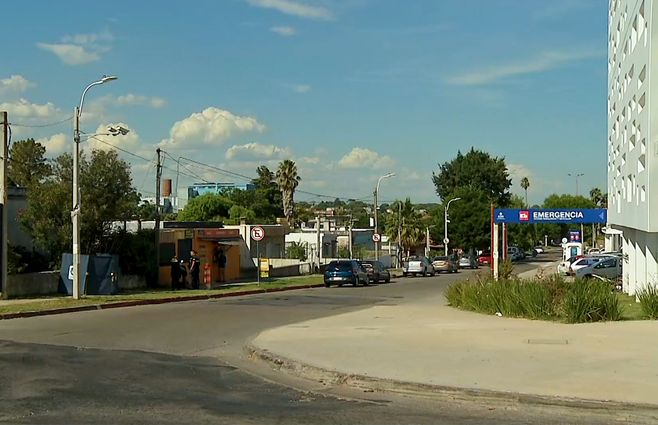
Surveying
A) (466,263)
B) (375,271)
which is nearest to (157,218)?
(375,271)

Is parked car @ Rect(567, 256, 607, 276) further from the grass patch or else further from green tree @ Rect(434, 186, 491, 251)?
green tree @ Rect(434, 186, 491, 251)

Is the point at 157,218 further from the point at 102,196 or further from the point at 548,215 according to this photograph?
the point at 548,215

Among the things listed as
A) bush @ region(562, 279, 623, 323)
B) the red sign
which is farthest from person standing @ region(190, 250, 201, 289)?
bush @ region(562, 279, 623, 323)

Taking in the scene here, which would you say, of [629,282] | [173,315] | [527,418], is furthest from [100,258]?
[527,418]

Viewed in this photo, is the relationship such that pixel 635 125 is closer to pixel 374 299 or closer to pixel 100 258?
pixel 374 299

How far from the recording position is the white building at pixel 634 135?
22.9 meters

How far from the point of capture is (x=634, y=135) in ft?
92.9

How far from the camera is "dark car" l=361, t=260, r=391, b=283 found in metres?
51.5

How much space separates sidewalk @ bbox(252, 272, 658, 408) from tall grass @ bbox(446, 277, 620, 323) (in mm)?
808

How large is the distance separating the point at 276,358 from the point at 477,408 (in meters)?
4.82

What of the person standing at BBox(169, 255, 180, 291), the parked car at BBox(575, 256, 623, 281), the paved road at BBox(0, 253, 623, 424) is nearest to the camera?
the paved road at BBox(0, 253, 623, 424)

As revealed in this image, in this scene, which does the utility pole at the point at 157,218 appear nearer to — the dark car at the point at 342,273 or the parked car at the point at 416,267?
the dark car at the point at 342,273

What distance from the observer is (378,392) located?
11086mm

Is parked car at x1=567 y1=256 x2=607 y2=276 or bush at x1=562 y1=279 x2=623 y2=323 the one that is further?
parked car at x1=567 y1=256 x2=607 y2=276
